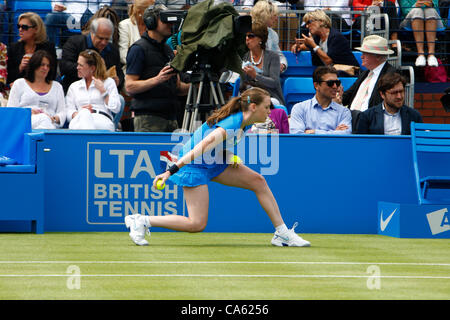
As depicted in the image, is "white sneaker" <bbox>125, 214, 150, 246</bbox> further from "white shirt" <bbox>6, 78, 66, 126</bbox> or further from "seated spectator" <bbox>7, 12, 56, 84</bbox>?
"seated spectator" <bbox>7, 12, 56, 84</bbox>

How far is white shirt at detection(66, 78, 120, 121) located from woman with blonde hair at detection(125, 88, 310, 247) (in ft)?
10.2

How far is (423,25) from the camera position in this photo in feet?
46.4

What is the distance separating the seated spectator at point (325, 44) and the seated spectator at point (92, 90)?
9.81 ft

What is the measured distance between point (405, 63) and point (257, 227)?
554 centimetres

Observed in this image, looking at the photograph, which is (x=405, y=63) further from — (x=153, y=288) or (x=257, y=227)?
(x=153, y=288)

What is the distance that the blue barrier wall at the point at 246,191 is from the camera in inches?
388

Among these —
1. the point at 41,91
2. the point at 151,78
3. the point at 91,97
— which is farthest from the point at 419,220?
the point at 41,91

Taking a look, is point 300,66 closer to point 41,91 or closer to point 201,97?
point 201,97

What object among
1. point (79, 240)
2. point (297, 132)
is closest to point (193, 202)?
point (79, 240)

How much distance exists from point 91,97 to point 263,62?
2.26m

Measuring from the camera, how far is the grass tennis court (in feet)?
17.8

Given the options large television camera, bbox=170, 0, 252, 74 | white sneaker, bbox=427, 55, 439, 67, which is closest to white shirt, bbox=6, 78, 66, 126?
large television camera, bbox=170, 0, 252, 74

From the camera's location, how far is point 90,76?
37.1 feet

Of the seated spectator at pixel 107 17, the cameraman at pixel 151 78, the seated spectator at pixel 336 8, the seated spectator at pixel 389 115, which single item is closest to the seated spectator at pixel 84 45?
the seated spectator at pixel 107 17
